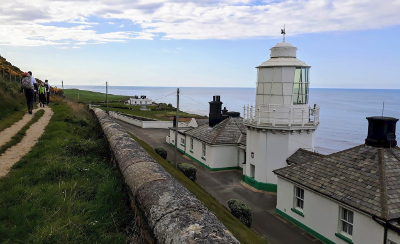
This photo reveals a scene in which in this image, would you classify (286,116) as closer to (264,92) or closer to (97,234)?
(264,92)

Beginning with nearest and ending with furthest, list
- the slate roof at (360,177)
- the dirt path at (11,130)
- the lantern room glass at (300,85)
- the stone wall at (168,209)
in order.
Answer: the stone wall at (168,209) → the dirt path at (11,130) → the slate roof at (360,177) → the lantern room glass at (300,85)

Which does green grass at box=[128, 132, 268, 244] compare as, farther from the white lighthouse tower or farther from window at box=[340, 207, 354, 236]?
the white lighthouse tower

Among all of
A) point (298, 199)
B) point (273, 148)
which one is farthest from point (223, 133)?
point (298, 199)

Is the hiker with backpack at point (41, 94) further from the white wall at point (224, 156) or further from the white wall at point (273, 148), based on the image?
the white wall at point (273, 148)

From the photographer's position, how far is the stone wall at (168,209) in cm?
310

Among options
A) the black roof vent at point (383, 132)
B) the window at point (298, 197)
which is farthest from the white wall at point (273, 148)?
the black roof vent at point (383, 132)

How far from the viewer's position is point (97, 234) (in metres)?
4.07

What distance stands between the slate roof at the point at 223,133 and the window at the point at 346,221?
529 inches

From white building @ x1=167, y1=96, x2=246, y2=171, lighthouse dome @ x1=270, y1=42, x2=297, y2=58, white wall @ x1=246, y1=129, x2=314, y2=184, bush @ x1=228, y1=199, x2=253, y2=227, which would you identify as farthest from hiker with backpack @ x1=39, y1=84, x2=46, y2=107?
lighthouse dome @ x1=270, y1=42, x2=297, y2=58

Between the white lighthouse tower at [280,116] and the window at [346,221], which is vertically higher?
the white lighthouse tower at [280,116]

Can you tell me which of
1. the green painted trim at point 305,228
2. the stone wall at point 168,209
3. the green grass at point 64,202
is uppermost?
the stone wall at point 168,209

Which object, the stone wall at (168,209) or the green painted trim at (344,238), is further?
the green painted trim at (344,238)

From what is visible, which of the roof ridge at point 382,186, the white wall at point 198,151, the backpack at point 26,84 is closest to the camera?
the roof ridge at point 382,186

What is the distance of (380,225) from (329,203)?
8.72 ft
